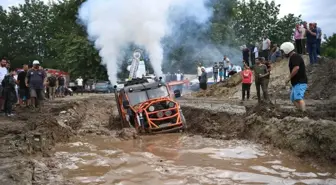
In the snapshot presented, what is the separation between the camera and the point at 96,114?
651 inches

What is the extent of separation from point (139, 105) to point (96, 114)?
566cm

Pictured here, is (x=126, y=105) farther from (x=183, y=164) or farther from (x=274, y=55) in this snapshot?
(x=274, y=55)

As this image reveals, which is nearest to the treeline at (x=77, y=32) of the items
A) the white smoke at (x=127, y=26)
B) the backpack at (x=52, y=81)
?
the white smoke at (x=127, y=26)

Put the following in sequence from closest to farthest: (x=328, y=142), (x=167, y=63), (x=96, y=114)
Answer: (x=328, y=142) < (x=96, y=114) < (x=167, y=63)

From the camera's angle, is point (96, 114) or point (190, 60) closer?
point (96, 114)

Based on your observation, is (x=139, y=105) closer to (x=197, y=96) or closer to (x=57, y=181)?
(x=57, y=181)

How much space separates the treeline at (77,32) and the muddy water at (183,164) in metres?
15.1

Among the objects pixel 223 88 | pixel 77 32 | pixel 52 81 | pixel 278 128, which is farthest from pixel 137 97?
pixel 77 32

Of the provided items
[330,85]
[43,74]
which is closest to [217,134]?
[43,74]

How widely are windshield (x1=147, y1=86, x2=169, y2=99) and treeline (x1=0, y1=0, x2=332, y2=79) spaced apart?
12170 millimetres

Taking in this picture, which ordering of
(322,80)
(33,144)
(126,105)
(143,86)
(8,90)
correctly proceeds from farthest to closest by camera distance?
(322,80)
(8,90)
(143,86)
(126,105)
(33,144)

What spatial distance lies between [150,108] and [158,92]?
3.37 feet

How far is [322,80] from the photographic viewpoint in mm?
17562

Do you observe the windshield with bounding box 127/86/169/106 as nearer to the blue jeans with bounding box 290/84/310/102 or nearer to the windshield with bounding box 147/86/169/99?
the windshield with bounding box 147/86/169/99
